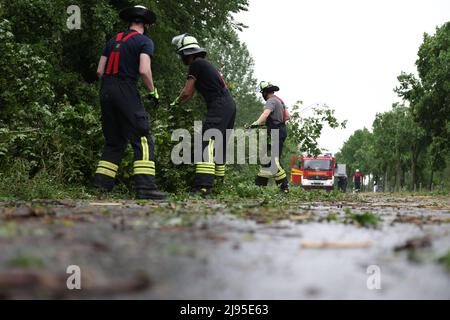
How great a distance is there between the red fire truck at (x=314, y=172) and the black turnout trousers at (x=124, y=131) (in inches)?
1435

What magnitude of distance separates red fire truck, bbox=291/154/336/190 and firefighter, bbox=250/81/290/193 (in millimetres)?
31565

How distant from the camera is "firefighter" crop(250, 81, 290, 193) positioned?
11.5 meters

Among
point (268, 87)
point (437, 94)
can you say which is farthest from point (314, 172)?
point (268, 87)

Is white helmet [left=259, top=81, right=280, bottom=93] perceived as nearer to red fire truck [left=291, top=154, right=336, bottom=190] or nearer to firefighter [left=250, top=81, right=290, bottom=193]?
firefighter [left=250, top=81, right=290, bottom=193]

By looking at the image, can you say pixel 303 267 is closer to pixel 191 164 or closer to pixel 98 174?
pixel 98 174

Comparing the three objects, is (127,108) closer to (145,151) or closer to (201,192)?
(145,151)

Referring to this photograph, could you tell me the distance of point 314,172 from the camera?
43.8 metres

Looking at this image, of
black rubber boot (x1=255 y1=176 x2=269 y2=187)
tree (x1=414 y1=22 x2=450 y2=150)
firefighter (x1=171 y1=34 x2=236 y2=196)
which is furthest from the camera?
tree (x1=414 y1=22 x2=450 y2=150)

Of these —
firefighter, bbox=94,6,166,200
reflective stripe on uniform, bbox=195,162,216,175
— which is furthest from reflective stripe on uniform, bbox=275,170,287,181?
firefighter, bbox=94,6,166,200

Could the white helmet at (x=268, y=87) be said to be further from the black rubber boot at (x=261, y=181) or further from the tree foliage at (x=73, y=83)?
the black rubber boot at (x=261, y=181)

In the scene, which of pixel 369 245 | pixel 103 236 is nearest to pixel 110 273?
pixel 103 236

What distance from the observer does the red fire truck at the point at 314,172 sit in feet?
143

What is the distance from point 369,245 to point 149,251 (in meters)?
0.99
